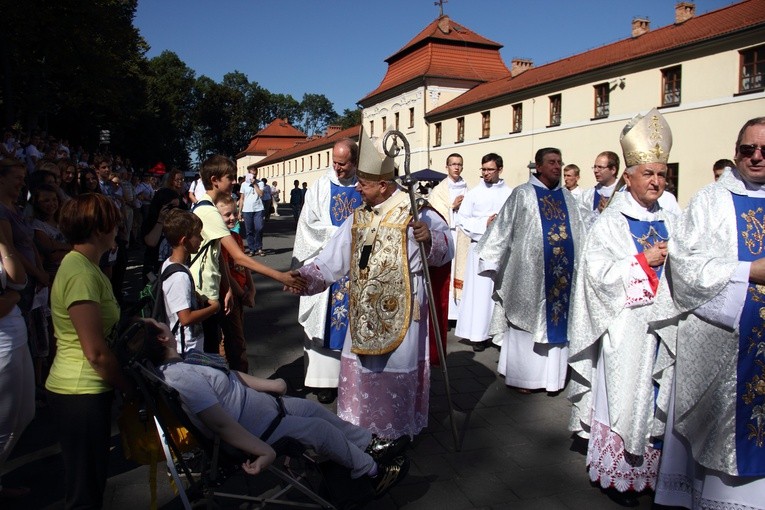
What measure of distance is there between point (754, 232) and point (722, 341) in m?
0.54

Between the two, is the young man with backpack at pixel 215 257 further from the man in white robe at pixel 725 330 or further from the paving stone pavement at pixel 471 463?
the man in white robe at pixel 725 330

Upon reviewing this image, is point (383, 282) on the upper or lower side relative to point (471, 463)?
upper

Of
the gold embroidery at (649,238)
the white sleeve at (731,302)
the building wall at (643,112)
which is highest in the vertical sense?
the building wall at (643,112)

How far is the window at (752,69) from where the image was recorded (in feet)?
72.1

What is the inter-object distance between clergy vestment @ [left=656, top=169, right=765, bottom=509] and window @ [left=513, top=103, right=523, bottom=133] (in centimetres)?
3240

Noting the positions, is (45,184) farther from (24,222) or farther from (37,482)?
(37,482)

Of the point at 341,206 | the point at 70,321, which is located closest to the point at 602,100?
the point at 341,206

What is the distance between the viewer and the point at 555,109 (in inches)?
1253

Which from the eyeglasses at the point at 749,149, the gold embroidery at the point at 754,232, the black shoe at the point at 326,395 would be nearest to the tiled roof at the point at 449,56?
the black shoe at the point at 326,395

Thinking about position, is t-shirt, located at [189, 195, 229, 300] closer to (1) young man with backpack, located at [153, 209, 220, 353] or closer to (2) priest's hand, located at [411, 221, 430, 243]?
(1) young man with backpack, located at [153, 209, 220, 353]

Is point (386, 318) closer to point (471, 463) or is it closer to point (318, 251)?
point (471, 463)

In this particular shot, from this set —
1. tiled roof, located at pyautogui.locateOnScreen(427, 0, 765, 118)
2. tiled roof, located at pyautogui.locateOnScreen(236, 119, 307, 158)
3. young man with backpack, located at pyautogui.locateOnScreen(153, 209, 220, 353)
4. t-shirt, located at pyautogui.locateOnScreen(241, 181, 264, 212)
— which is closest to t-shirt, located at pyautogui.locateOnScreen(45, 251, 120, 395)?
young man with backpack, located at pyautogui.locateOnScreen(153, 209, 220, 353)

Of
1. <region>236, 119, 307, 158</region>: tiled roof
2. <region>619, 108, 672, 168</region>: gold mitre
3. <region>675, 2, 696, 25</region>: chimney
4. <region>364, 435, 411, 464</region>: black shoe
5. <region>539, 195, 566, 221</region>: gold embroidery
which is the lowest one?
<region>364, 435, 411, 464</region>: black shoe

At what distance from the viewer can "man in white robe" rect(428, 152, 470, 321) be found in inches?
323
